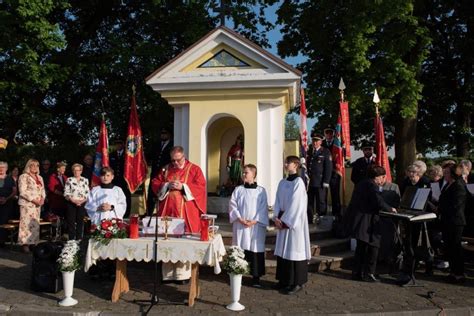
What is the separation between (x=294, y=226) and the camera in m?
6.94

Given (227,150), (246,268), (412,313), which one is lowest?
(412,313)

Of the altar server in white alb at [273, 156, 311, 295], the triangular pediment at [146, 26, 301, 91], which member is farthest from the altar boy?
the triangular pediment at [146, 26, 301, 91]

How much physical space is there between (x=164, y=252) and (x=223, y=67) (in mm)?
4867

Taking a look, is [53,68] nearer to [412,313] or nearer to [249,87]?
[249,87]

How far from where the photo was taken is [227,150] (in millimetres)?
11578

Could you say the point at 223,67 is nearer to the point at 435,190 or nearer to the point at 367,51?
the point at 435,190

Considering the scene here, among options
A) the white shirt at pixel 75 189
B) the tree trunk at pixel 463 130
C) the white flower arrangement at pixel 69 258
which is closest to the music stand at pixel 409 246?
the white flower arrangement at pixel 69 258

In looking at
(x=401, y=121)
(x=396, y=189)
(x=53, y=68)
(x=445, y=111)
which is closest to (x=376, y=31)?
(x=401, y=121)

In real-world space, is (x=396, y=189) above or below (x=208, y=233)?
above

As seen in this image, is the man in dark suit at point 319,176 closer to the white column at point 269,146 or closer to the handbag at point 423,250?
the white column at point 269,146

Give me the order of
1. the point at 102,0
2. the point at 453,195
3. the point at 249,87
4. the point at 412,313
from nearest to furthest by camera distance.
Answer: the point at 412,313 < the point at 453,195 < the point at 249,87 < the point at 102,0

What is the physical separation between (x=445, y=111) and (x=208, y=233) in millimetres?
16529

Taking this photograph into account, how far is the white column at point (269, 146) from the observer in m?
9.92

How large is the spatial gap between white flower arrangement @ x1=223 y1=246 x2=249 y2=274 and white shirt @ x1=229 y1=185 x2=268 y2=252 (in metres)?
0.95
